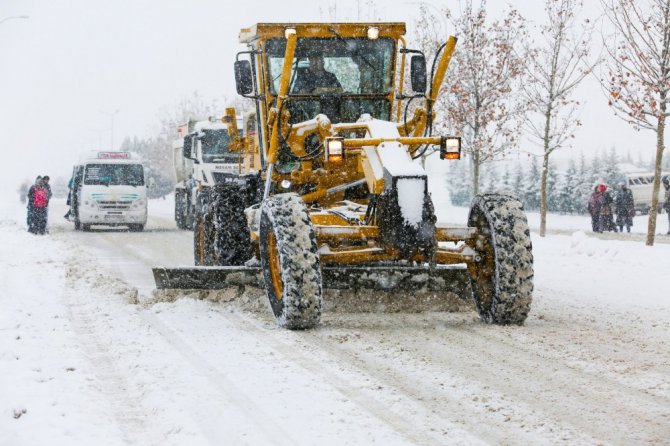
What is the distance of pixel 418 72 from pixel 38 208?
1605cm

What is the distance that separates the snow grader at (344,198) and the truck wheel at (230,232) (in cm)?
1

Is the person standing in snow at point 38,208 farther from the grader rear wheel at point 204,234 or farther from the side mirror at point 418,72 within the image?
the side mirror at point 418,72

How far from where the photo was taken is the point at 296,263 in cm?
743

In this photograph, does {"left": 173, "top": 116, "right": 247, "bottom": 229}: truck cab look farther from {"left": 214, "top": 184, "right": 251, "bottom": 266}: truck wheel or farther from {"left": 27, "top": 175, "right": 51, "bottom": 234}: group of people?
{"left": 214, "top": 184, "right": 251, "bottom": 266}: truck wheel

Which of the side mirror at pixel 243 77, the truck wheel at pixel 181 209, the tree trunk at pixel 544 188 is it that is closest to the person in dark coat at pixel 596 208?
the tree trunk at pixel 544 188

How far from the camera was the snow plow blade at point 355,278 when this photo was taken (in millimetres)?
8289

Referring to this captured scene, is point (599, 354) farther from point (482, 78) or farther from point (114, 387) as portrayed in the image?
point (482, 78)

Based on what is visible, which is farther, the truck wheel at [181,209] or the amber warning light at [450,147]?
the truck wheel at [181,209]

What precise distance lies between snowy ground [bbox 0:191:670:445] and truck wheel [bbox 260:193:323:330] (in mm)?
206

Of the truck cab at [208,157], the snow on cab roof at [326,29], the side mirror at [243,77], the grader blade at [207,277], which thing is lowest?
the grader blade at [207,277]

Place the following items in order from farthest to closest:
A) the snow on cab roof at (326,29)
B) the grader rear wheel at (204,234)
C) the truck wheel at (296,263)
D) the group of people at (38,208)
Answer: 1. the group of people at (38,208)
2. the grader rear wheel at (204,234)
3. the snow on cab roof at (326,29)
4. the truck wheel at (296,263)

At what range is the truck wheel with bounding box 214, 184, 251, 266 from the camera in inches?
422

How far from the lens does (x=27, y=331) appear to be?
Answer: 7.63m

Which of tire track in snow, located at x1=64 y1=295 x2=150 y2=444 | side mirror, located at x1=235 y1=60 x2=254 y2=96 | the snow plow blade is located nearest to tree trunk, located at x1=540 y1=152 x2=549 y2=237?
side mirror, located at x1=235 y1=60 x2=254 y2=96
